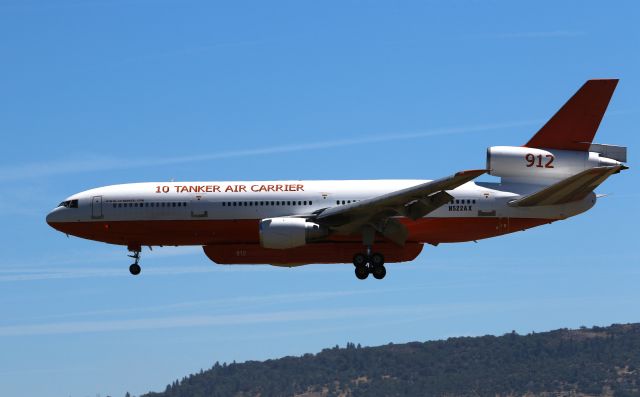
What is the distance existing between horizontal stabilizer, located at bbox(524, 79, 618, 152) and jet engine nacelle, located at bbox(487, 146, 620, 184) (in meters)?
0.61

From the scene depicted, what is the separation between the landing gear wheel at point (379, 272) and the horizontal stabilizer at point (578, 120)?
9.82m

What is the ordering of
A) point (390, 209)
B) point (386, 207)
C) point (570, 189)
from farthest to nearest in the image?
point (390, 209), point (570, 189), point (386, 207)

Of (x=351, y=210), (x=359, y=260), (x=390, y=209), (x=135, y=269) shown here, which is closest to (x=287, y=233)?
(x=351, y=210)

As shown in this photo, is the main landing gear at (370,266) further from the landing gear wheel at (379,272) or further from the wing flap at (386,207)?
the wing flap at (386,207)

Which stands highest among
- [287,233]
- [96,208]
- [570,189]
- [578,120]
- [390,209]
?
[578,120]

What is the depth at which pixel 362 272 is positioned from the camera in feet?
193

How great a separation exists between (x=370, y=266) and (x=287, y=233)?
4.65 metres

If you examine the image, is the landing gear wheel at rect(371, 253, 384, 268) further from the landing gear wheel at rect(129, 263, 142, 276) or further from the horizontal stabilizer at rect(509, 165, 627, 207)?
the landing gear wheel at rect(129, 263, 142, 276)

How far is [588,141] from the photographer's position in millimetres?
60094

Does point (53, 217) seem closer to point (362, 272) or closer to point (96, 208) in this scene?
point (96, 208)

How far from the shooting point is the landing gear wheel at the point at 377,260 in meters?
58.5

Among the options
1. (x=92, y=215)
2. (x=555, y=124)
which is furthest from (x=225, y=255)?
(x=555, y=124)

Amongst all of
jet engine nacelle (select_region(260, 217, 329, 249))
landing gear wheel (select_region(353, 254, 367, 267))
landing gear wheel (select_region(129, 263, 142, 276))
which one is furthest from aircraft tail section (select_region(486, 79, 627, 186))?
landing gear wheel (select_region(129, 263, 142, 276))

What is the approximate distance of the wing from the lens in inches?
2099
